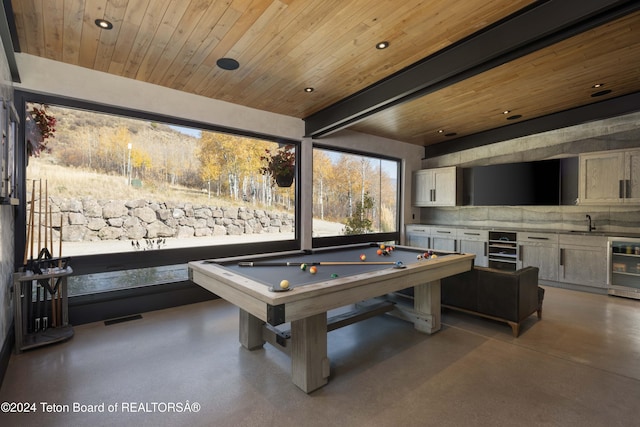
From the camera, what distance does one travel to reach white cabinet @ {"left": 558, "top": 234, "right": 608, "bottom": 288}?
4.41 metres

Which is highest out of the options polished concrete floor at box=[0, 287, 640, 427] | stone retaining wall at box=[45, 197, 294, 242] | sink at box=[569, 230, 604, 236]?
stone retaining wall at box=[45, 197, 294, 242]

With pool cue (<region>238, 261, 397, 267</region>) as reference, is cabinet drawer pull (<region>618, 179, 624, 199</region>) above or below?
above

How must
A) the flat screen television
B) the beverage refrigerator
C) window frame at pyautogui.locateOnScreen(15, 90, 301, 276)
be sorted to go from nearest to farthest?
1. window frame at pyautogui.locateOnScreen(15, 90, 301, 276)
2. the beverage refrigerator
3. the flat screen television

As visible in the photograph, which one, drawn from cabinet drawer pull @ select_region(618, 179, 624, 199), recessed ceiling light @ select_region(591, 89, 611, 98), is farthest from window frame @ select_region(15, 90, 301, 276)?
cabinet drawer pull @ select_region(618, 179, 624, 199)

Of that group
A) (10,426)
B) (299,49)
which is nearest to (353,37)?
(299,49)

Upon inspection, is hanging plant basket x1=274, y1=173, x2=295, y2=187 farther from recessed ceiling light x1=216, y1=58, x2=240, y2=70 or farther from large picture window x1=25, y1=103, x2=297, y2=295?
recessed ceiling light x1=216, y1=58, x2=240, y2=70

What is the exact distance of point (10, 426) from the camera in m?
1.75

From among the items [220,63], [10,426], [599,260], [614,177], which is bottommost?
[10,426]

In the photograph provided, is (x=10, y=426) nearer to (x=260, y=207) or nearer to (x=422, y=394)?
(x=422, y=394)

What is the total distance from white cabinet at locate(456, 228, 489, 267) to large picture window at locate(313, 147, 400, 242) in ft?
4.41

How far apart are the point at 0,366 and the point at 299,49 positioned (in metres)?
3.41

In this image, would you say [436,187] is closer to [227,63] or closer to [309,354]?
[227,63]

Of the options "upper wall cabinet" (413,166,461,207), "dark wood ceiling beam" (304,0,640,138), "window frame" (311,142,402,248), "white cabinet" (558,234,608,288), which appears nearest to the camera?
"dark wood ceiling beam" (304,0,640,138)

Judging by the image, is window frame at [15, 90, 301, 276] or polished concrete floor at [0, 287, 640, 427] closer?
polished concrete floor at [0, 287, 640, 427]
